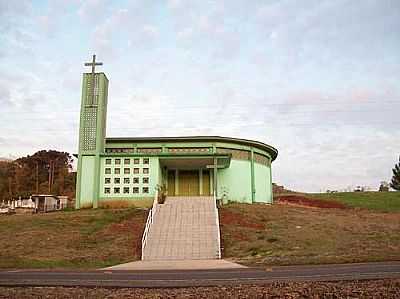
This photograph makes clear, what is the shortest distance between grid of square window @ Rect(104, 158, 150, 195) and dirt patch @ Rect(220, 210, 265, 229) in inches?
278

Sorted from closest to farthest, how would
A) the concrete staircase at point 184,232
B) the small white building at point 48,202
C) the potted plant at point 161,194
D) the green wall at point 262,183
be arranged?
1. the concrete staircase at point 184,232
2. the potted plant at point 161,194
3. the green wall at point 262,183
4. the small white building at point 48,202

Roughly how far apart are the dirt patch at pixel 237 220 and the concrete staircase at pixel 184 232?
63 centimetres

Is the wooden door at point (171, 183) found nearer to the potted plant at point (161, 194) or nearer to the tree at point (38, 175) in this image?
the potted plant at point (161, 194)

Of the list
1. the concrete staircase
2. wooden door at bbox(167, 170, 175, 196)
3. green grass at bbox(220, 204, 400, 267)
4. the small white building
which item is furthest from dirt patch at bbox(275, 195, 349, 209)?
the small white building

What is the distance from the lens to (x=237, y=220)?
79.8 ft

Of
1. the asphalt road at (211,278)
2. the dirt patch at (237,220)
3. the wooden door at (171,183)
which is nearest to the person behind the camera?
the asphalt road at (211,278)

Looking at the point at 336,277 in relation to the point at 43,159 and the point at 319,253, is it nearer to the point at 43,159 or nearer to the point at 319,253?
the point at 319,253

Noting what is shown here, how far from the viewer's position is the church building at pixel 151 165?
99.6ft

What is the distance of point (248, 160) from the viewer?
36.2 m

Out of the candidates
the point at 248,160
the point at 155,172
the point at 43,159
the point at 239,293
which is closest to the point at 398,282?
the point at 239,293

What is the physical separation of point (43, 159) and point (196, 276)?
66399 millimetres

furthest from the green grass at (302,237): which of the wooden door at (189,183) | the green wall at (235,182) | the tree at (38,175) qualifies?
the tree at (38,175)

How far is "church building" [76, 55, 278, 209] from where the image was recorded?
30.4 m

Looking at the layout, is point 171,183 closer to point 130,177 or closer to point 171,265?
point 130,177
